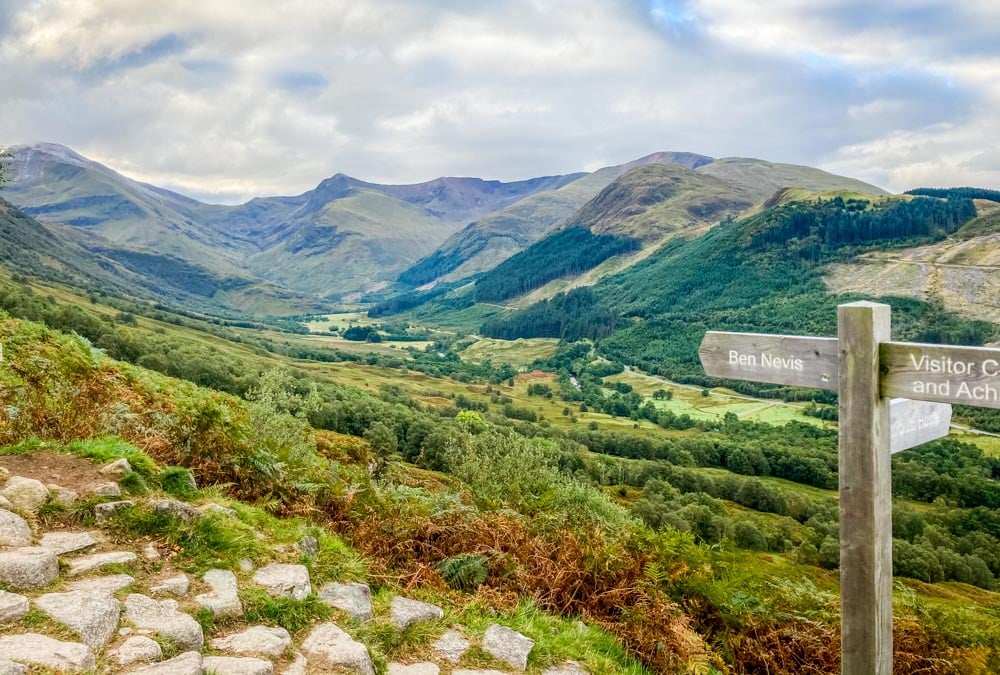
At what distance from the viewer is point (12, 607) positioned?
5137 mm

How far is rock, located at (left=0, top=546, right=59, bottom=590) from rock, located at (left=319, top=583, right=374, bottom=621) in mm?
2602

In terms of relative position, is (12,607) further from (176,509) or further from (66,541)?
(176,509)

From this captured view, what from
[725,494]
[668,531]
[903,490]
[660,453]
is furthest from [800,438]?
[668,531]

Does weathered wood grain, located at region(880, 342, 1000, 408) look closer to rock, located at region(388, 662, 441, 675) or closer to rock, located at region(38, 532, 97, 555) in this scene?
rock, located at region(388, 662, 441, 675)

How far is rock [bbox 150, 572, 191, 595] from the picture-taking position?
6066 millimetres

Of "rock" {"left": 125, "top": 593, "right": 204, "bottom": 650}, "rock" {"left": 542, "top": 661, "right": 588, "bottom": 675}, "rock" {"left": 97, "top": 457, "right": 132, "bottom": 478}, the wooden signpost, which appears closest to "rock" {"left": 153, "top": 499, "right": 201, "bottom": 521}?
"rock" {"left": 97, "top": 457, "right": 132, "bottom": 478}

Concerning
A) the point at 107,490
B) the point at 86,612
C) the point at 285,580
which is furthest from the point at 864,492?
the point at 107,490

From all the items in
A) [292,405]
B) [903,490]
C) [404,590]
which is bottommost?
[903,490]

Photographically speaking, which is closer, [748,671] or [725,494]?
[748,671]

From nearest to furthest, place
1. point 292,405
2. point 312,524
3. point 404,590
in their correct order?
1. point 404,590
2. point 312,524
3. point 292,405

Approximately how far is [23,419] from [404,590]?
6.68 metres

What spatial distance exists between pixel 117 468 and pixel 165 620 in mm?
3359

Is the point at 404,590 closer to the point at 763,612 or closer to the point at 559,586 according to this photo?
the point at 559,586

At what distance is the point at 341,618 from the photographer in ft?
21.2
